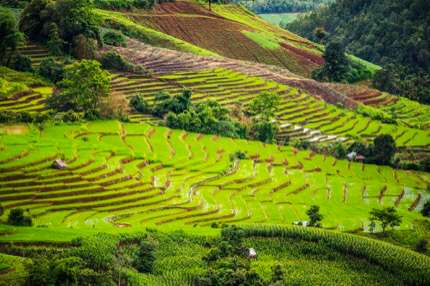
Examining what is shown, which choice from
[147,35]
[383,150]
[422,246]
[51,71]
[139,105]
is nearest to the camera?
[422,246]

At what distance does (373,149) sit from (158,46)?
37443 mm

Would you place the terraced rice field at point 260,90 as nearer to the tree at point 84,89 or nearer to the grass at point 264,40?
the tree at point 84,89

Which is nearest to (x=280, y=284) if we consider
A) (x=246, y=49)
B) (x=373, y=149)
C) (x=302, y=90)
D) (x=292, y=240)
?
(x=292, y=240)

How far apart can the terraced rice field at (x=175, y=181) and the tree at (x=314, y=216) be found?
62.5 inches

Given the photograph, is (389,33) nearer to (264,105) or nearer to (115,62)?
(264,105)

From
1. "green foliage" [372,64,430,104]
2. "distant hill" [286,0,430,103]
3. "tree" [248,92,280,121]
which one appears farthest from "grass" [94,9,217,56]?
"distant hill" [286,0,430,103]

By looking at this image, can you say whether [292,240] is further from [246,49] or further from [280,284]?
[246,49]

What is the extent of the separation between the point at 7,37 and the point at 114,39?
17327mm

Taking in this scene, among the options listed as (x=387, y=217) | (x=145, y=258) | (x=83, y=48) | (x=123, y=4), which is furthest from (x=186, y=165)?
(x=123, y=4)

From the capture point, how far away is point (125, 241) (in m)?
40.0

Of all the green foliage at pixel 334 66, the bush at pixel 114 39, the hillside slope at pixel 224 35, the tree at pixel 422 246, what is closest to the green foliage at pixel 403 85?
the green foliage at pixel 334 66

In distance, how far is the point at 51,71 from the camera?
77.2 meters

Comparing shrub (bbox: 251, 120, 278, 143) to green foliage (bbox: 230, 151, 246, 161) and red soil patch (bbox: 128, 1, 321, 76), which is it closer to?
green foliage (bbox: 230, 151, 246, 161)

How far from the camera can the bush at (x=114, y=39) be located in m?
90.9
